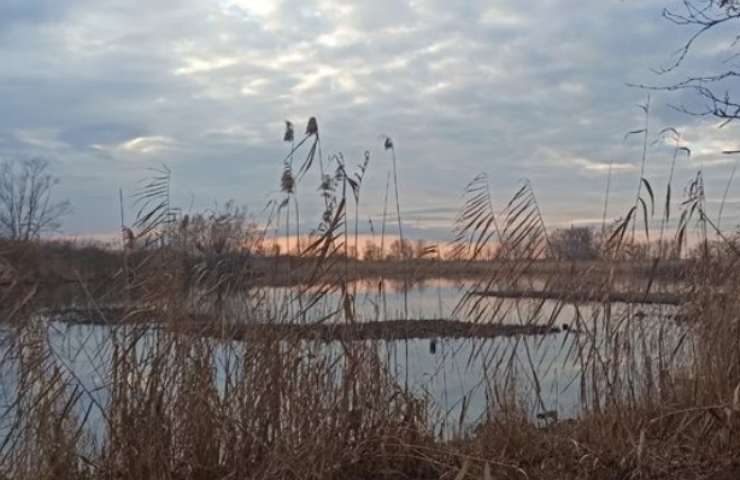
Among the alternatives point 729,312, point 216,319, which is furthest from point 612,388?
point 216,319

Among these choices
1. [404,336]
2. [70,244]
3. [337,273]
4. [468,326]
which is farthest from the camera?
[70,244]

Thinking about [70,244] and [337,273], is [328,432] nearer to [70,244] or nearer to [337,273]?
[337,273]

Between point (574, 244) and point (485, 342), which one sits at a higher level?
point (574, 244)

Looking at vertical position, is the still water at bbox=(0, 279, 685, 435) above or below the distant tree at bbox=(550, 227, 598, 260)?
below

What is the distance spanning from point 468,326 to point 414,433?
90cm

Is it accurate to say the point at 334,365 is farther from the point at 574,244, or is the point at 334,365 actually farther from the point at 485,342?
the point at 574,244

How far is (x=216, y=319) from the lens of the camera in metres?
4.69

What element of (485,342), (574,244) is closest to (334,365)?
Answer: (485,342)

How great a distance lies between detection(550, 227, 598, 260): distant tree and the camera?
536 cm

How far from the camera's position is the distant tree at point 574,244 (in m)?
5.36

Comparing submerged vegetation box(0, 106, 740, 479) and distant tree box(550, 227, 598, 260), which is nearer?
submerged vegetation box(0, 106, 740, 479)

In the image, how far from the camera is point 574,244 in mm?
5738

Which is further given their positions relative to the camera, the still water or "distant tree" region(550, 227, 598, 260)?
"distant tree" region(550, 227, 598, 260)

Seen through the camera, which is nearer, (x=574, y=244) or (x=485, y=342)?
(x=485, y=342)
